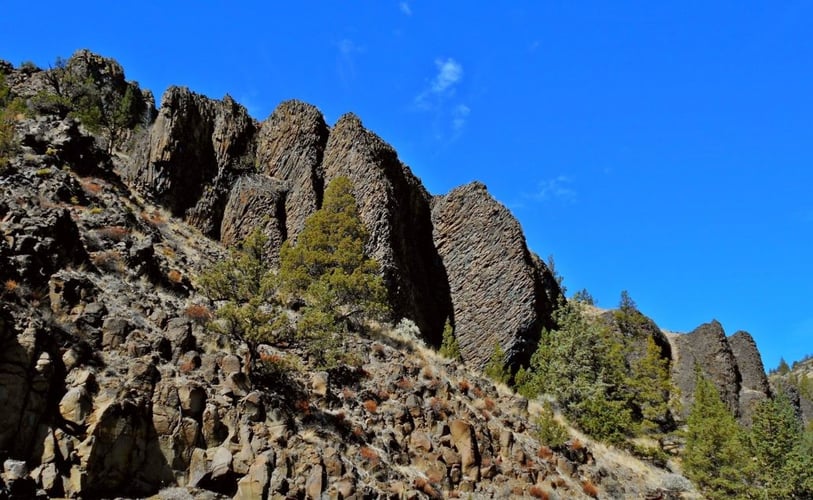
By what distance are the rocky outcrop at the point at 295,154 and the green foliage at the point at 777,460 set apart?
35.4 m

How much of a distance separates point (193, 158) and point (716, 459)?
4121 cm

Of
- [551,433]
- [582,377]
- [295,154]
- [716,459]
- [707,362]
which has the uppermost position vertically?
[295,154]

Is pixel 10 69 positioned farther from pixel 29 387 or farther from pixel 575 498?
pixel 575 498

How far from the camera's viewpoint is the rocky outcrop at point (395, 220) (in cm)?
3669

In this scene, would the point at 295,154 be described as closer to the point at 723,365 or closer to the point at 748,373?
the point at 723,365

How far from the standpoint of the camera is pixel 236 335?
61.9ft

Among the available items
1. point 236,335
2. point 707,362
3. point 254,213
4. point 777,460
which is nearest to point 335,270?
point 236,335

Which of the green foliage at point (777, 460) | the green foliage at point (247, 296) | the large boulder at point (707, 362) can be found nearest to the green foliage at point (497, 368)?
the green foliage at point (777, 460)

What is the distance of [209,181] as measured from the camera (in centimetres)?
4103

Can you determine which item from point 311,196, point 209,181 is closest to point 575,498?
point 311,196

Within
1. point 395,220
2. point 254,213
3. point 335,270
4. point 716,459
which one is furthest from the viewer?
point 254,213

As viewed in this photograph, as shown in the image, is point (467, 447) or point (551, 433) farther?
point (551, 433)

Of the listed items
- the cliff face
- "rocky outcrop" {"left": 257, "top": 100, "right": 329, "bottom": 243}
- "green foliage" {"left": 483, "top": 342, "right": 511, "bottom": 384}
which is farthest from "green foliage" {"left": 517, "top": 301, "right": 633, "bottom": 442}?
"rocky outcrop" {"left": 257, "top": 100, "right": 329, "bottom": 243}

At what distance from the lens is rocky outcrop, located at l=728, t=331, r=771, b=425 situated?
63.4m
